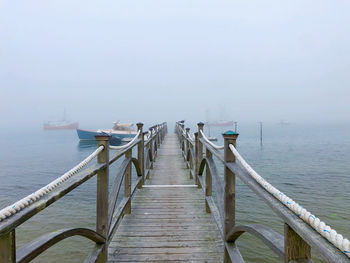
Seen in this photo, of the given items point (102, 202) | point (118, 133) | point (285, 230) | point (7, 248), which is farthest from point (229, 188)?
point (118, 133)

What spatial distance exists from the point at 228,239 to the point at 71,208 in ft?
30.8

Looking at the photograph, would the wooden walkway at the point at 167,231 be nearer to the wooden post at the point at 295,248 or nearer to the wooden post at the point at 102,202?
the wooden post at the point at 102,202

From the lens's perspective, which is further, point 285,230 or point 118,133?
point 118,133

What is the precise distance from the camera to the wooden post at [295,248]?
1.35 metres

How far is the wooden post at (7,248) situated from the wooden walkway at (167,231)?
183 centimetres

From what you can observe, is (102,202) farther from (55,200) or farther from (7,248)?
(7,248)

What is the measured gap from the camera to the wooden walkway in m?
2.89

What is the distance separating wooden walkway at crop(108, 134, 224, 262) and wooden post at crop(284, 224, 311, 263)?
1.64 metres

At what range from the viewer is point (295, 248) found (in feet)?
4.42

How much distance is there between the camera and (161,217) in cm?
397

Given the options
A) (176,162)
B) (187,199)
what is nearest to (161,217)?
(187,199)

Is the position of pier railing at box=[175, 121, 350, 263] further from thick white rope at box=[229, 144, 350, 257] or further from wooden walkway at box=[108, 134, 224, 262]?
wooden walkway at box=[108, 134, 224, 262]

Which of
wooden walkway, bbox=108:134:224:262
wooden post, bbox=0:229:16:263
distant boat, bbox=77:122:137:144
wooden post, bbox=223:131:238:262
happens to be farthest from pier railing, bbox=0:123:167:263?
distant boat, bbox=77:122:137:144

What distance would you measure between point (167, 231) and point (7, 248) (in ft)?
8.49
